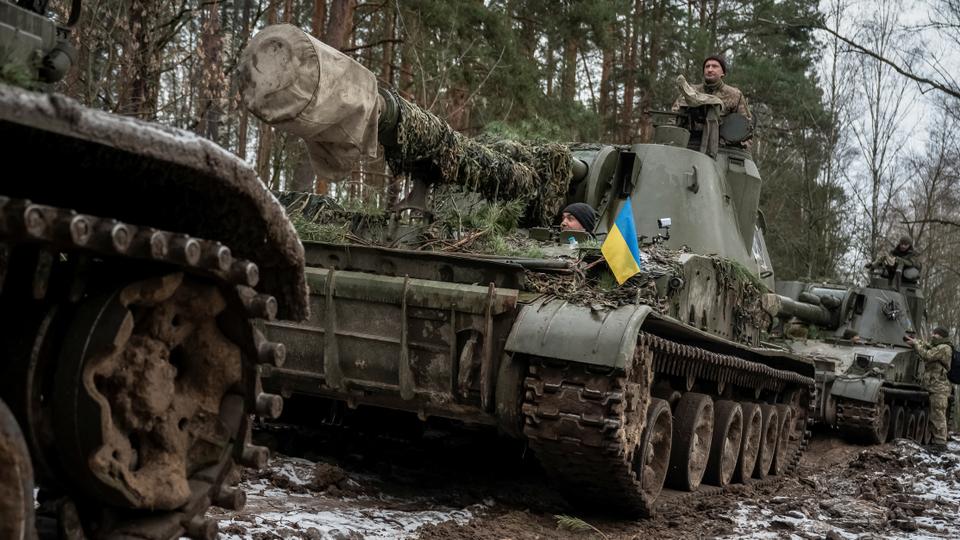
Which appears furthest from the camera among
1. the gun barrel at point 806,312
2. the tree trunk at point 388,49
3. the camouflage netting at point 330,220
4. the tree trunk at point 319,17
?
the tree trunk at point 388,49

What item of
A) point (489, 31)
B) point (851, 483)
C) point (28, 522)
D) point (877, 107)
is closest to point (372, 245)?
point (28, 522)

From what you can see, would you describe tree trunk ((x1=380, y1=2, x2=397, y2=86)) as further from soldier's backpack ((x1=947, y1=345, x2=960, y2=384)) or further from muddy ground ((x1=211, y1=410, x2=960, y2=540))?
muddy ground ((x1=211, y1=410, x2=960, y2=540))

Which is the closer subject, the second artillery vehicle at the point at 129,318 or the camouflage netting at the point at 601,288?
the second artillery vehicle at the point at 129,318

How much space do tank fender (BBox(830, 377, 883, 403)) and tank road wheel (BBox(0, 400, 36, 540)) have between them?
43.7ft

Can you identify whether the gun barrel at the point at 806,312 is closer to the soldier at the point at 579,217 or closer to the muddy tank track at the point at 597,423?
the soldier at the point at 579,217

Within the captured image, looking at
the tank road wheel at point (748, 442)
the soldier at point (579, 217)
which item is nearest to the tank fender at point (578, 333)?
the soldier at point (579, 217)

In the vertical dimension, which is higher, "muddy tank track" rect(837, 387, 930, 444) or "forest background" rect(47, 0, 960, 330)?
"forest background" rect(47, 0, 960, 330)

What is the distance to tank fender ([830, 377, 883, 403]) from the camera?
14.3m

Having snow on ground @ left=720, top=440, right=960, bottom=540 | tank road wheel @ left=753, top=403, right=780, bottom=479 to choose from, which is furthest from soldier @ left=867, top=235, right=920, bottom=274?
tank road wheel @ left=753, top=403, right=780, bottom=479

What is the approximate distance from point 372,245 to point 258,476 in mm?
1585

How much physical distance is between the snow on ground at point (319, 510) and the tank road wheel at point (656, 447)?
1.12 meters

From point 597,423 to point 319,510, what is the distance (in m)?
1.56

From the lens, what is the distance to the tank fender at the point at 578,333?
5.79 metres

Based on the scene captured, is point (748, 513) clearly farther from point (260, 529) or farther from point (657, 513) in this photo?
point (260, 529)
